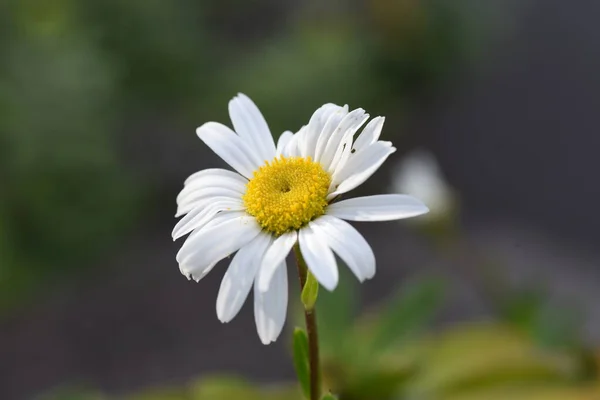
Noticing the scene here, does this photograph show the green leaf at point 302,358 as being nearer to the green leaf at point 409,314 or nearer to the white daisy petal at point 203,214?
the white daisy petal at point 203,214

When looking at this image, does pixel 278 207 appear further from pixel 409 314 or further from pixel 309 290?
pixel 409 314

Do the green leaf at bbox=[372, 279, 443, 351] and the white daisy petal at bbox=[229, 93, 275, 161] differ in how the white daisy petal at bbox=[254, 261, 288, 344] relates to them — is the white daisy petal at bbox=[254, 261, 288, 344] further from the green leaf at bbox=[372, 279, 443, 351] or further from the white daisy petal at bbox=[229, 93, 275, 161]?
the green leaf at bbox=[372, 279, 443, 351]

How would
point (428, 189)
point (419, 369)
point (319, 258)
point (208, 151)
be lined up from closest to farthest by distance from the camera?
point (319, 258)
point (419, 369)
point (428, 189)
point (208, 151)

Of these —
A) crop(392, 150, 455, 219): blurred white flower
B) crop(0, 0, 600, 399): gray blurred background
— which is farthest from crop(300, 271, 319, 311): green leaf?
crop(0, 0, 600, 399): gray blurred background

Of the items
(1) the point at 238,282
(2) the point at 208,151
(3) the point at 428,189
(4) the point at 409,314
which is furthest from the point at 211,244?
(2) the point at 208,151

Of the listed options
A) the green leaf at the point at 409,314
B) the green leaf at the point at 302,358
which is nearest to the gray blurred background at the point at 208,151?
the green leaf at the point at 409,314
